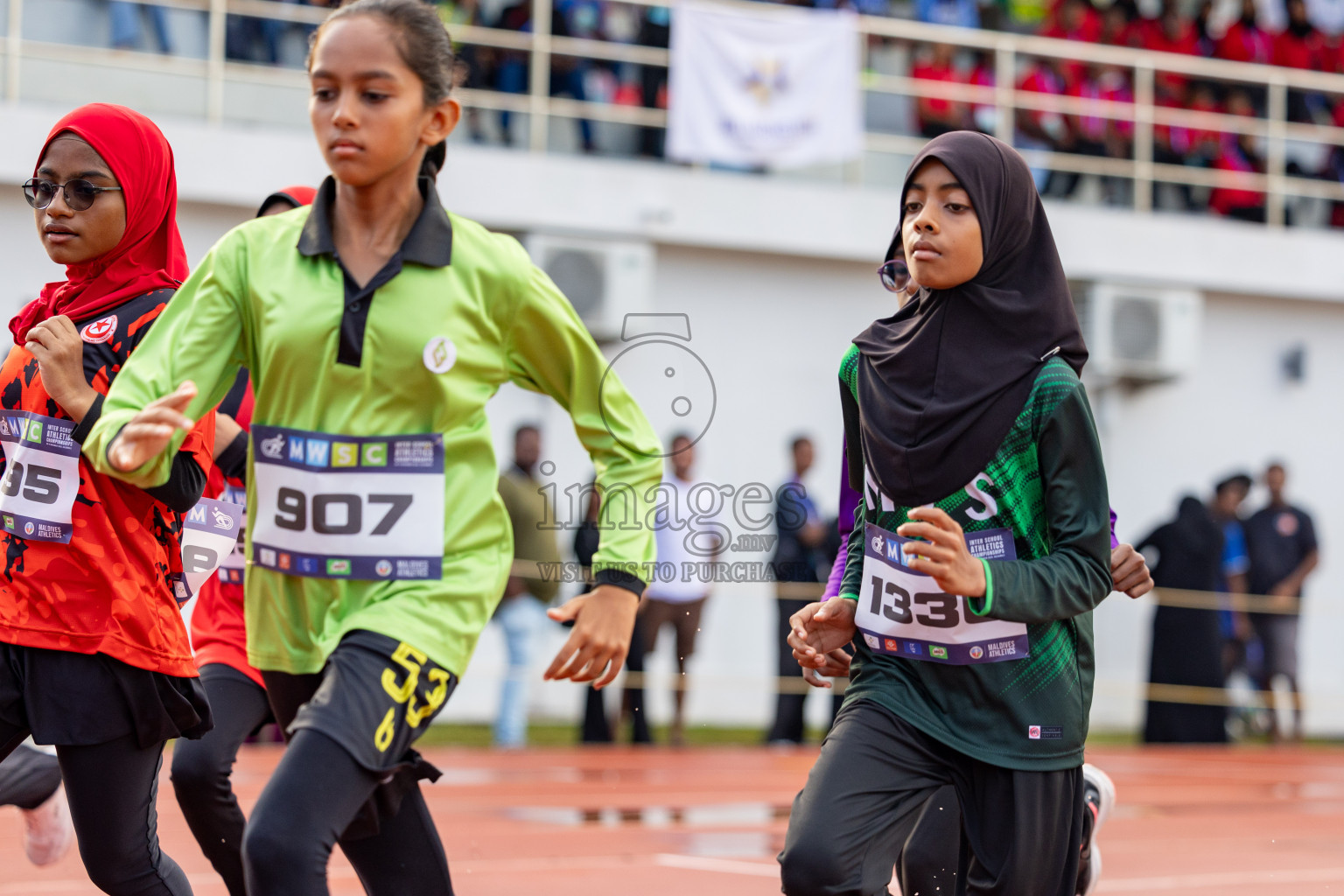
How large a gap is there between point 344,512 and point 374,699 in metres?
0.37

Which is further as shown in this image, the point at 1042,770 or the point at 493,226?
the point at 493,226

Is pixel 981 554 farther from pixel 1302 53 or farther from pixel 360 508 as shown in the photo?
pixel 1302 53

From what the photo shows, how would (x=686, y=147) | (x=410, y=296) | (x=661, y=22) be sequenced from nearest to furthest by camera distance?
(x=410, y=296) → (x=686, y=147) → (x=661, y=22)

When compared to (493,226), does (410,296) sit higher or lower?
lower

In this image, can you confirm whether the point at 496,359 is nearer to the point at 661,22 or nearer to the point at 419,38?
the point at 419,38

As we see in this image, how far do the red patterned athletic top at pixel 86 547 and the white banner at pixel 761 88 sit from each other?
10.1m

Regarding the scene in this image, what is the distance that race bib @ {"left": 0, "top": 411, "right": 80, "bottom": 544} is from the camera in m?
3.53

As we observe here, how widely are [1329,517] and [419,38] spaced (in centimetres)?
1483

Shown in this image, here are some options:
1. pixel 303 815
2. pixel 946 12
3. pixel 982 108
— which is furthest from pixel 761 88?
pixel 303 815

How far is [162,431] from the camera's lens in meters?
2.79

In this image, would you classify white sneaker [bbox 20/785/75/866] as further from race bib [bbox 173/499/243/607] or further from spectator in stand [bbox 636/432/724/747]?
spectator in stand [bbox 636/432/724/747]

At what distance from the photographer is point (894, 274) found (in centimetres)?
401

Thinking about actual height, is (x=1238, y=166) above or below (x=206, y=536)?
above

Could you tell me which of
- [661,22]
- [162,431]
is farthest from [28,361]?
[661,22]
